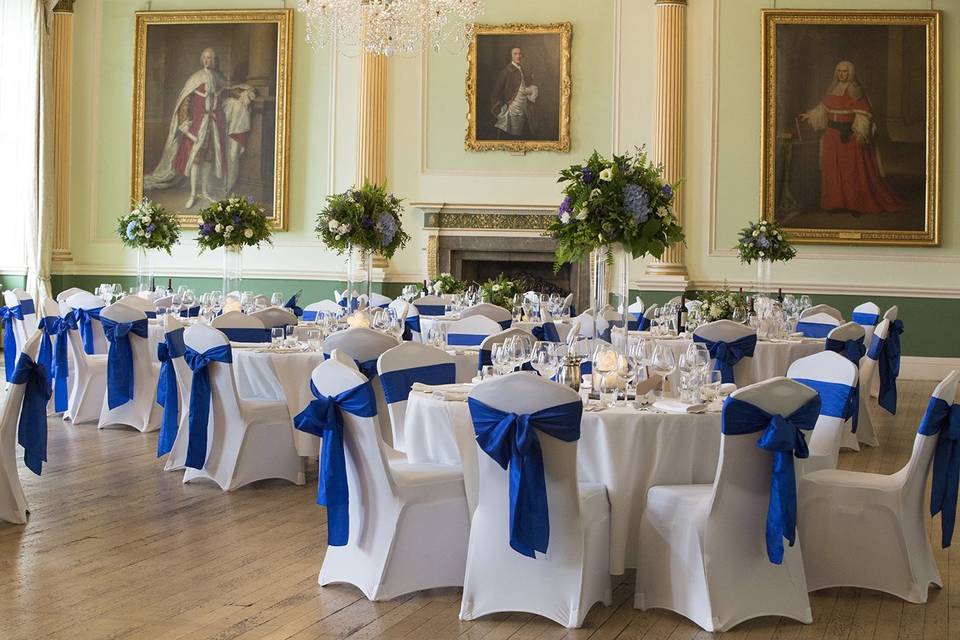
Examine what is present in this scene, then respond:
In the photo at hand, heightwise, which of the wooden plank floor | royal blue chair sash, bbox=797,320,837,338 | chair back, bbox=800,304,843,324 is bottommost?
the wooden plank floor

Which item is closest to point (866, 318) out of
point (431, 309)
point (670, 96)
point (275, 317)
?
point (670, 96)

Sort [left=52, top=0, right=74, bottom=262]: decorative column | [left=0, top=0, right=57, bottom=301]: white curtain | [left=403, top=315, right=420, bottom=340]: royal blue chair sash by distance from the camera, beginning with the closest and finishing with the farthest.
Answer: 1. [left=403, top=315, right=420, bottom=340]: royal blue chair sash
2. [left=0, top=0, right=57, bottom=301]: white curtain
3. [left=52, top=0, right=74, bottom=262]: decorative column

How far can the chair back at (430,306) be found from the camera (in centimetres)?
1130

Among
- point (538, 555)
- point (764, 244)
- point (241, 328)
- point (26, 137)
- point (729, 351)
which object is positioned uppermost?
point (26, 137)

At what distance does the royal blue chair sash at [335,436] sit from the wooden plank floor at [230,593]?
1.05ft

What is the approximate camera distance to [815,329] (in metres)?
10.1

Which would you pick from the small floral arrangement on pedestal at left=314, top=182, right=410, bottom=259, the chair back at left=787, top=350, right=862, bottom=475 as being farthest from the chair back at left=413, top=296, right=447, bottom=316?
the chair back at left=787, top=350, right=862, bottom=475

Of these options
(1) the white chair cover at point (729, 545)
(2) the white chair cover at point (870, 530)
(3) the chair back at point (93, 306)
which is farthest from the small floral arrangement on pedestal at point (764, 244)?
(1) the white chair cover at point (729, 545)

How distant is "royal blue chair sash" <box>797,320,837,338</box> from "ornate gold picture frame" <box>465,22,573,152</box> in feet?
15.2

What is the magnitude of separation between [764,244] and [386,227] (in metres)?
4.82

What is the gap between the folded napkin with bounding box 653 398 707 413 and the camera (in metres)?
4.76

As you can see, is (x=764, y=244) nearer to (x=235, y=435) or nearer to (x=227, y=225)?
(x=227, y=225)

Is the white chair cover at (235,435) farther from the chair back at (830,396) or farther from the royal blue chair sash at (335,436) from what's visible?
the chair back at (830,396)

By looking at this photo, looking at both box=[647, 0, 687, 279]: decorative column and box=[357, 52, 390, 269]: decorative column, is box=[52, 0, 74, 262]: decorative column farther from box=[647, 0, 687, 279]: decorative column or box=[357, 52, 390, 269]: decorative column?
box=[647, 0, 687, 279]: decorative column
